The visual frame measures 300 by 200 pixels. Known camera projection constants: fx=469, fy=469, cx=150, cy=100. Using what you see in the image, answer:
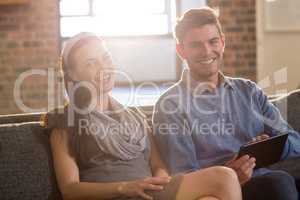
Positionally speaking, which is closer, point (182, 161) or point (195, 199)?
point (195, 199)

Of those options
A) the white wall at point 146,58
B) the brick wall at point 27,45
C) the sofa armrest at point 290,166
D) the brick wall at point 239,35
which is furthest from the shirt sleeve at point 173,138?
the white wall at point 146,58

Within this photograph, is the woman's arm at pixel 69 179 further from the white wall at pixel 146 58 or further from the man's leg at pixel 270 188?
the white wall at pixel 146 58

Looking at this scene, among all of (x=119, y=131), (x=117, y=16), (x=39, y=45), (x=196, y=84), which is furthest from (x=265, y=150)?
(x=117, y=16)

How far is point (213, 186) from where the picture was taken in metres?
1.33

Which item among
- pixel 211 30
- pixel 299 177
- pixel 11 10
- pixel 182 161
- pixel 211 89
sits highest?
pixel 11 10

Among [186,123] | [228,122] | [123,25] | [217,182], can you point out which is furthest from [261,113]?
[123,25]

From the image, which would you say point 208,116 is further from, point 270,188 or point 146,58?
point 146,58

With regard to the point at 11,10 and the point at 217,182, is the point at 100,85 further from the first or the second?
the point at 11,10

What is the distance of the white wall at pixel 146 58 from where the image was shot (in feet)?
23.4

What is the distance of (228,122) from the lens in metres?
1.72

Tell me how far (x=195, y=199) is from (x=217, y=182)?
0.26ft

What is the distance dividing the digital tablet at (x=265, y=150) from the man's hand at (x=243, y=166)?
0.06 ft

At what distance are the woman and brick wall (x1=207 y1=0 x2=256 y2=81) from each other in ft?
9.47

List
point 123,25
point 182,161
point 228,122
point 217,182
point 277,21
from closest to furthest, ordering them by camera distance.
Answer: point 217,182 → point 182,161 → point 228,122 → point 277,21 → point 123,25
